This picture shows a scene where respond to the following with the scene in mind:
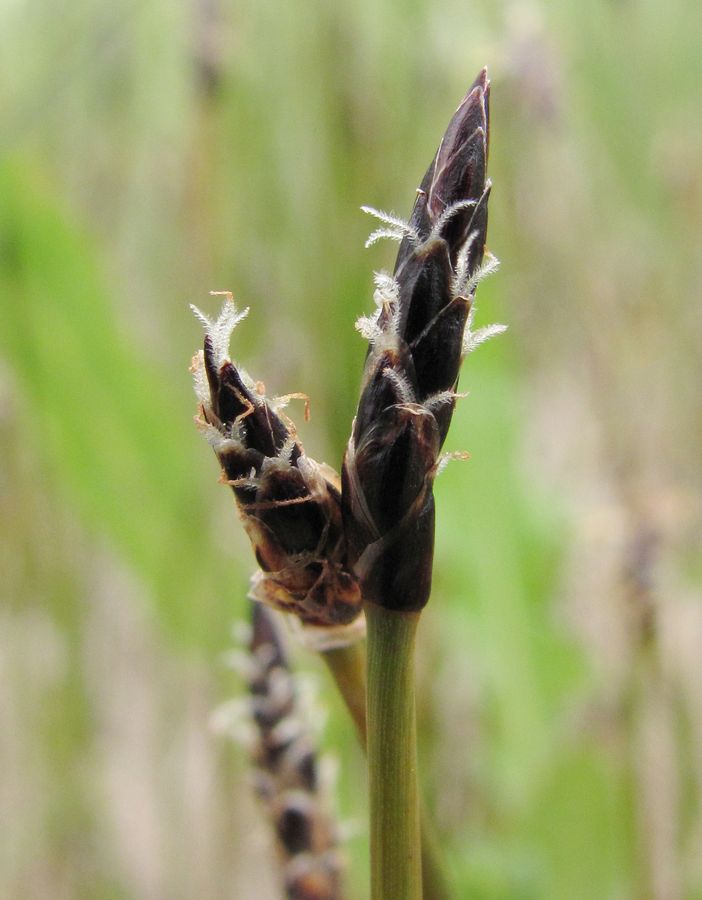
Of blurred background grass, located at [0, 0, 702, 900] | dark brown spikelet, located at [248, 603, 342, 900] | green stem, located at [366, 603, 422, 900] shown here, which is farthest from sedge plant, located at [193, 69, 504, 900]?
blurred background grass, located at [0, 0, 702, 900]

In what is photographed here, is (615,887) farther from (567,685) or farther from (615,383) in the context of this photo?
(615,383)

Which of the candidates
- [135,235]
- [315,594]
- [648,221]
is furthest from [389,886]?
[648,221]

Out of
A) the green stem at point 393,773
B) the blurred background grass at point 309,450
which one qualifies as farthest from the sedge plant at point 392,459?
the blurred background grass at point 309,450

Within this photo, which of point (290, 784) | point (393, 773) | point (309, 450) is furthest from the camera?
point (309, 450)

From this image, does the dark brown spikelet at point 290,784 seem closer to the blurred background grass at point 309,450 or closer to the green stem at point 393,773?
the green stem at point 393,773

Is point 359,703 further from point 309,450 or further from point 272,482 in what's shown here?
point 309,450

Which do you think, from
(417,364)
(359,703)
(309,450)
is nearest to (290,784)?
(359,703)
